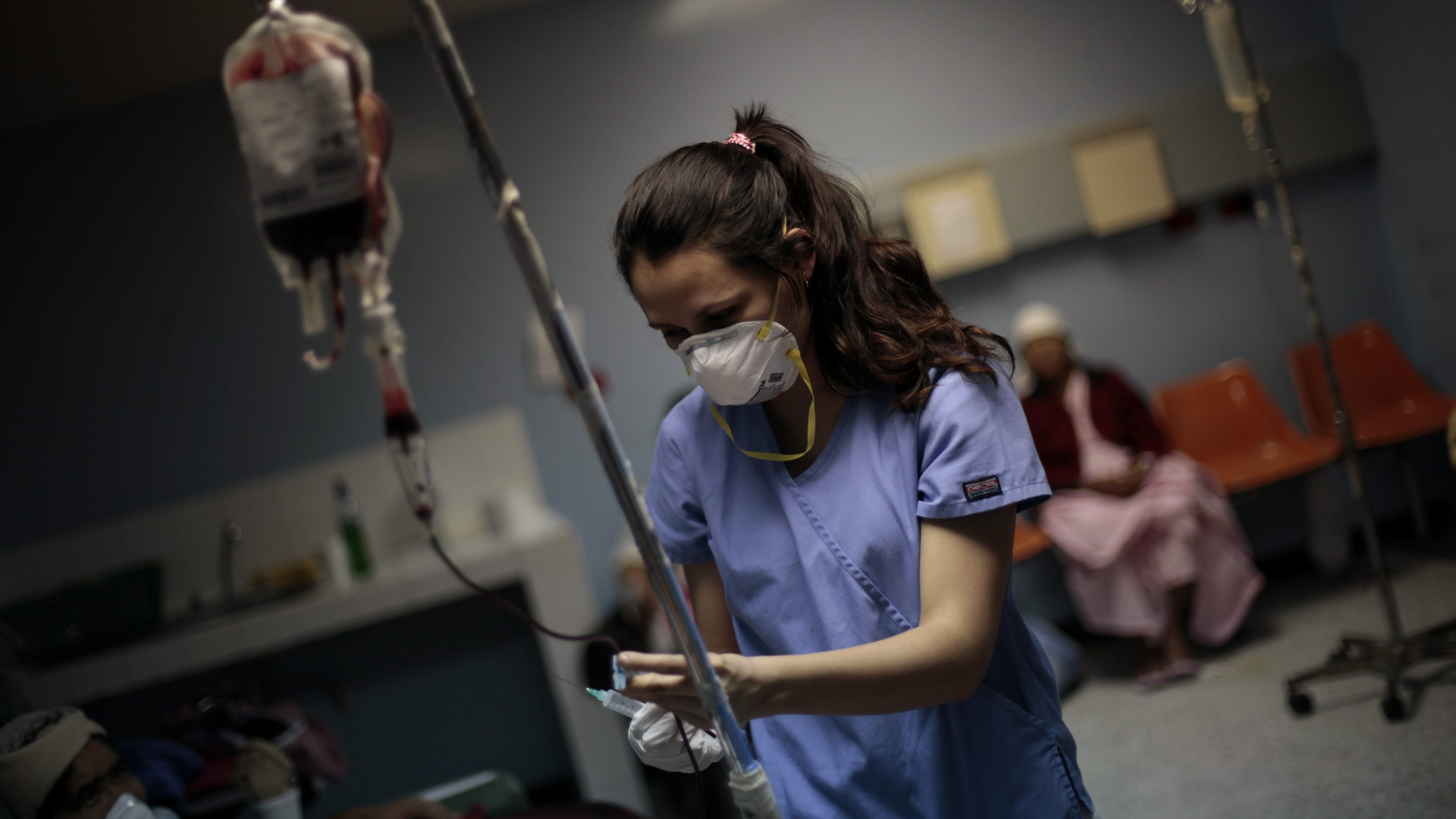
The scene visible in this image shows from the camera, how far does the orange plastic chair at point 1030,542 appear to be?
3.40 metres

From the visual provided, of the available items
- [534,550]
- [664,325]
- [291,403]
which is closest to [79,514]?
[291,403]

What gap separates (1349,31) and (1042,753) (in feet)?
13.1

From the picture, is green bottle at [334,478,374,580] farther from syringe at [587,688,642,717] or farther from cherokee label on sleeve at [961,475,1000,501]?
cherokee label on sleeve at [961,475,1000,501]

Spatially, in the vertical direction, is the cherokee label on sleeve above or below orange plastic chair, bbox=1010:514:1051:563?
above

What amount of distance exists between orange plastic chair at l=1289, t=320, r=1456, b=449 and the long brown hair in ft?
10.8

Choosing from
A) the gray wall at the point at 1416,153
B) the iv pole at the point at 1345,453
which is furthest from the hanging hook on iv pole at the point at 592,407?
the gray wall at the point at 1416,153

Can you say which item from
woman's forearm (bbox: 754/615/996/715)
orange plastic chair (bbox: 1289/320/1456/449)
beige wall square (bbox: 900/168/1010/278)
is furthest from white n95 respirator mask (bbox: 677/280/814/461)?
orange plastic chair (bbox: 1289/320/1456/449)

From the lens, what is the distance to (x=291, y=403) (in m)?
3.83

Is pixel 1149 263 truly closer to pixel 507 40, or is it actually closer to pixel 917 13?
pixel 917 13

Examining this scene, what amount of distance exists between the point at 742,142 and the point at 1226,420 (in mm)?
3344

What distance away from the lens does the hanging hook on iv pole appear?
67 cm

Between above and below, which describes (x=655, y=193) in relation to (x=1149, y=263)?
above

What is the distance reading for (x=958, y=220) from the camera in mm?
3857

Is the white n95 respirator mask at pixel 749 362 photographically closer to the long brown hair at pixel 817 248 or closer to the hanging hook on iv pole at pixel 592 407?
the long brown hair at pixel 817 248
